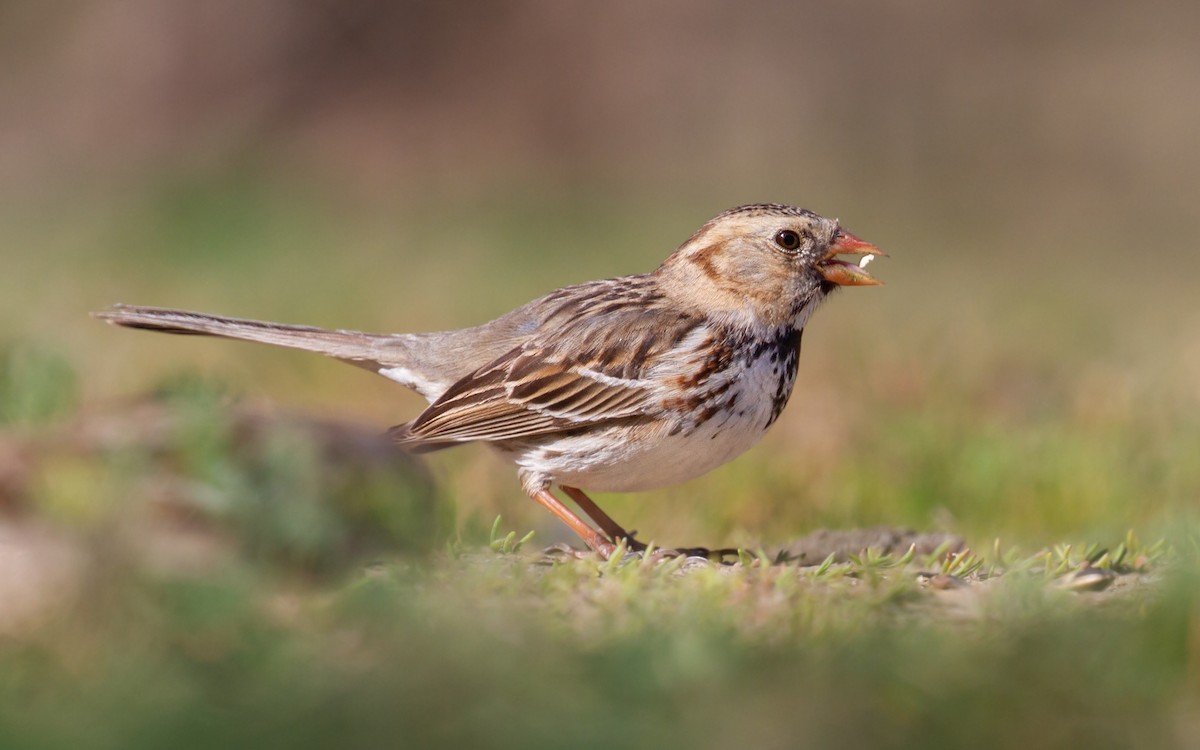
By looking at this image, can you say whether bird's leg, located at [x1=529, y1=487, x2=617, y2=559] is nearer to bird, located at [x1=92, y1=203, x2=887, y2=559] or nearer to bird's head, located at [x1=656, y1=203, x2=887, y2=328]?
bird, located at [x1=92, y1=203, x2=887, y2=559]

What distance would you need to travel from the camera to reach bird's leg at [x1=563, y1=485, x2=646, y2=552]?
5246 mm

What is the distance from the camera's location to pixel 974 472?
669cm

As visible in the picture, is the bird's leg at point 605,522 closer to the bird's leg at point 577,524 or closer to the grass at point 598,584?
the bird's leg at point 577,524

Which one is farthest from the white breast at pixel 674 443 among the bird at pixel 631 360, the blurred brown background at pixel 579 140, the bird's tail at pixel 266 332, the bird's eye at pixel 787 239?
the blurred brown background at pixel 579 140

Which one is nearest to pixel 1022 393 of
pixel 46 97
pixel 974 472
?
pixel 974 472

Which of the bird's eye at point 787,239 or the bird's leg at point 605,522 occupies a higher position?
the bird's eye at point 787,239

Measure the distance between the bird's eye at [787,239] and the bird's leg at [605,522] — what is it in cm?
116

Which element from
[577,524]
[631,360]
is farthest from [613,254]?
[577,524]

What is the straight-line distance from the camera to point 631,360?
205 inches

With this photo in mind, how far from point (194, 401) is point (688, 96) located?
13.7 metres

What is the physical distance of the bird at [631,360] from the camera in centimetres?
504

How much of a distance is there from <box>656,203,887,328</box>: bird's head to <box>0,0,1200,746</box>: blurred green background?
1185 millimetres

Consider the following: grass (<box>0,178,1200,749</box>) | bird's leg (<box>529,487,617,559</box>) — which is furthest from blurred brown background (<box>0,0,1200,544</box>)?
bird's leg (<box>529,487,617,559</box>)

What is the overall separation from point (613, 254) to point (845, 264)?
752 centimetres
